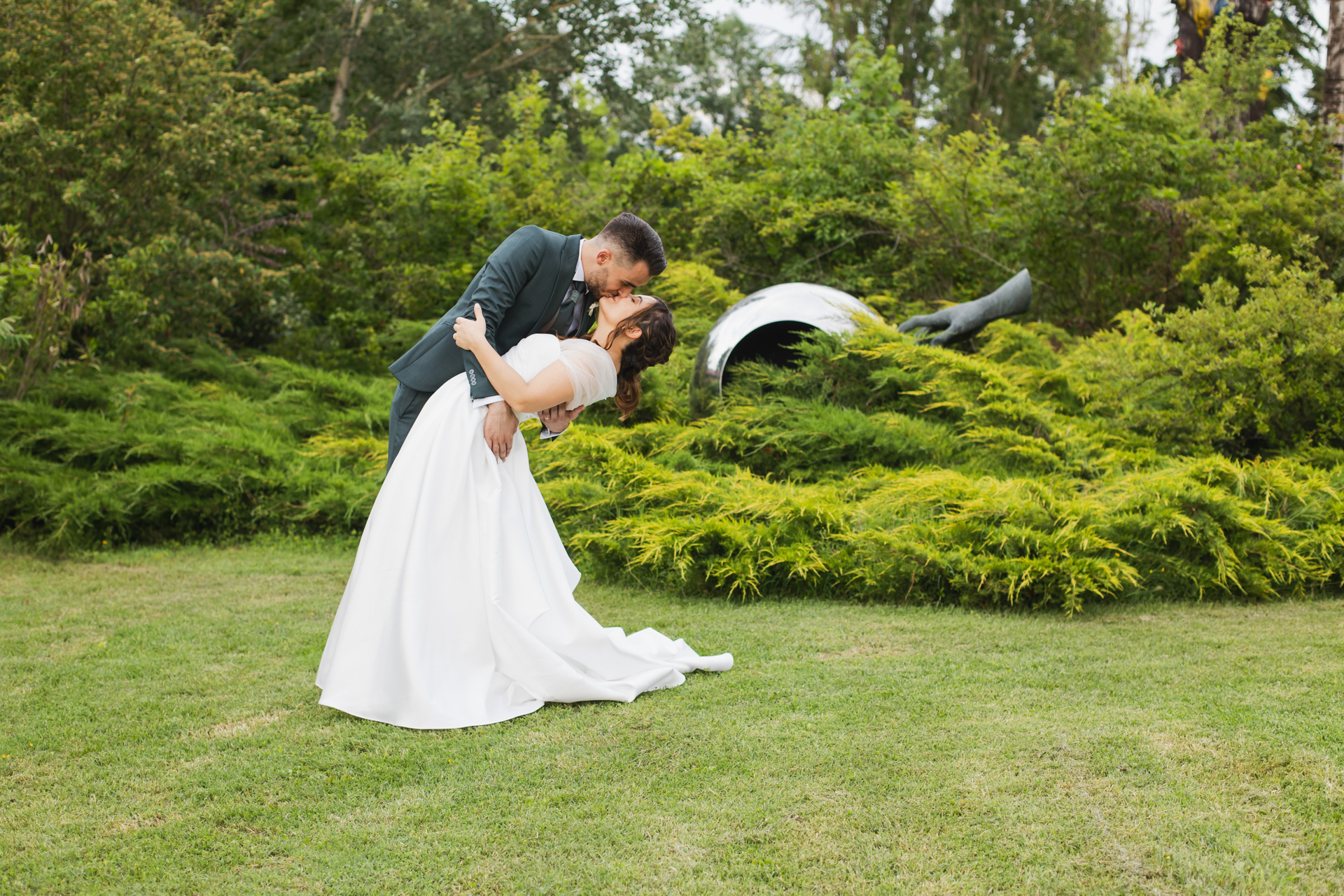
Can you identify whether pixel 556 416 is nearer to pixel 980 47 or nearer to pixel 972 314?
pixel 972 314

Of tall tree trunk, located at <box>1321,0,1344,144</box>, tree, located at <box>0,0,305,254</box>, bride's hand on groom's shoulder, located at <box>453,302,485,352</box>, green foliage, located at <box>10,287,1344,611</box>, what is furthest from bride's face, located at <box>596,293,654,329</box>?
tall tree trunk, located at <box>1321,0,1344,144</box>

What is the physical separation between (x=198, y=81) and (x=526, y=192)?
13.6 ft

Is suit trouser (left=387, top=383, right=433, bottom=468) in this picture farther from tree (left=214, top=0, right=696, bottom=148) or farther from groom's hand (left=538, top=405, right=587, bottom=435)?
tree (left=214, top=0, right=696, bottom=148)

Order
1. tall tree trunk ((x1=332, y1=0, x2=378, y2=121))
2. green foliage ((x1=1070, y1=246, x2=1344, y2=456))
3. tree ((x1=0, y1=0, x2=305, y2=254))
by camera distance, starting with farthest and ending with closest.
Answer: tall tree trunk ((x1=332, y1=0, x2=378, y2=121))
tree ((x1=0, y1=0, x2=305, y2=254))
green foliage ((x1=1070, y1=246, x2=1344, y2=456))

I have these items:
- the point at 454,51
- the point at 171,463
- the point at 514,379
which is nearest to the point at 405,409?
the point at 514,379

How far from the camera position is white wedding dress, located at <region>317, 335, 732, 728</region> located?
3535 millimetres

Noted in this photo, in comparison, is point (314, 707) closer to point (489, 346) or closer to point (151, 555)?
point (489, 346)

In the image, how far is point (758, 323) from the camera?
7711mm

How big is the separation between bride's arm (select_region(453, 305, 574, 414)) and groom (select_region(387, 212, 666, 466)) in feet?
0.32

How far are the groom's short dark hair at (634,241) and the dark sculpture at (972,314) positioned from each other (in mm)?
4328

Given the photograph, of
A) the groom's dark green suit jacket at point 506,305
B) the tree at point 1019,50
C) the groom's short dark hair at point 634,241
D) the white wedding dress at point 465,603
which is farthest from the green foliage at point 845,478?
the tree at point 1019,50

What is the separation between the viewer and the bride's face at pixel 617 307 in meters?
3.91

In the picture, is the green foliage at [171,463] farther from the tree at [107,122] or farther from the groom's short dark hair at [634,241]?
the groom's short dark hair at [634,241]

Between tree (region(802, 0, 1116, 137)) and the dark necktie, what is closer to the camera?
the dark necktie
